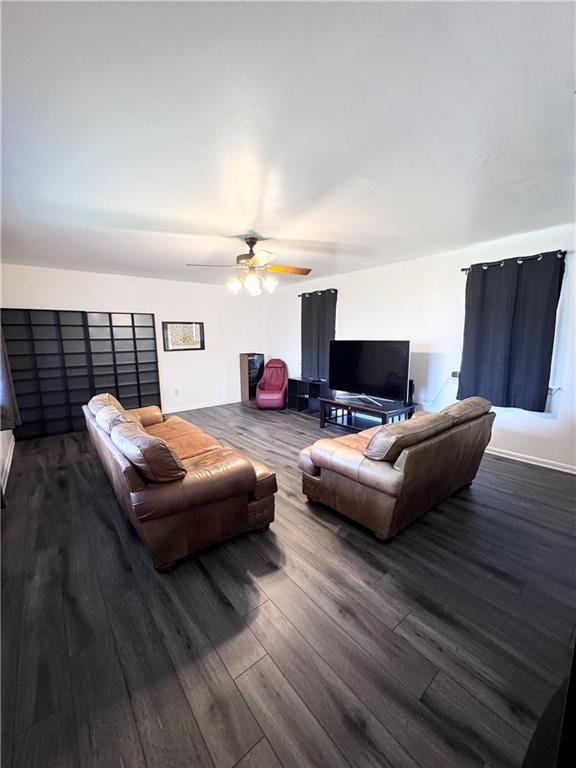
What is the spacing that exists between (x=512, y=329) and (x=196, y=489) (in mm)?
3678

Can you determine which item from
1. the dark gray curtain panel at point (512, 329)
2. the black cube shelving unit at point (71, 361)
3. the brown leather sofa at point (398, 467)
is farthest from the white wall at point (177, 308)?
the dark gray curtain panel at point (512, 329)

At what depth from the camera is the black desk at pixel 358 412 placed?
4.05m

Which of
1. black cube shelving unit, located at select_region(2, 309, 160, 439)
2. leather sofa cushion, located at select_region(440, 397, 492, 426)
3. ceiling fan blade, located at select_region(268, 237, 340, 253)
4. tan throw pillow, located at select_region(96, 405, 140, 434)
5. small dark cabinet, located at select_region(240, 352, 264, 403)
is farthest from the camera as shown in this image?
small dark cabinet, located at select_region(240, 352, 264, 403)

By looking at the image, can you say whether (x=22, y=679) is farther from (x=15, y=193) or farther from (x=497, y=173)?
(x=497, y=173)

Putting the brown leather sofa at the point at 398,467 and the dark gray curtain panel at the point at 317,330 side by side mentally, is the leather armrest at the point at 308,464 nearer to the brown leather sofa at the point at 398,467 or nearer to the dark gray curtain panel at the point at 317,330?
the brown leather sofa at the point at 398,467

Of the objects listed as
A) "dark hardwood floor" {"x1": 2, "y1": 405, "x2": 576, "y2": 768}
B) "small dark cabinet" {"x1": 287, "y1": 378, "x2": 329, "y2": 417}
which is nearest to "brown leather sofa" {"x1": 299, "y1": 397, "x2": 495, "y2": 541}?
"dark hardwood floor" {"x1": 2, "y1": 405, "x2": 576, "y2": 768}

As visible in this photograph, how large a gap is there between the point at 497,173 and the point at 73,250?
4.30 m

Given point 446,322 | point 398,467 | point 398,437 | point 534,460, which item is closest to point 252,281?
point 398,437

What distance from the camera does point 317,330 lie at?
18.5 feet

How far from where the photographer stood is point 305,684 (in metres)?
1.28

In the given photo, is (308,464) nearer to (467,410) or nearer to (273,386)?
(467,410)

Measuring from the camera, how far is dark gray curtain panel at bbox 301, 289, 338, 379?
544 cm

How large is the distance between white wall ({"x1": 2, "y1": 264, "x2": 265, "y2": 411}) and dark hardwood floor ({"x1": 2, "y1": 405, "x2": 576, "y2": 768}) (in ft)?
11.5

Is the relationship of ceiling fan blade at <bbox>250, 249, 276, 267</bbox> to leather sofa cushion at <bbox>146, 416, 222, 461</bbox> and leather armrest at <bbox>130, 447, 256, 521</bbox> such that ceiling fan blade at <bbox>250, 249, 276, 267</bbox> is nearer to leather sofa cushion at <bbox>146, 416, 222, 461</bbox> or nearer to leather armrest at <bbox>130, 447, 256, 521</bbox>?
leather sofa cushion at <bbox>146, 416, 222, 461</bbox>
